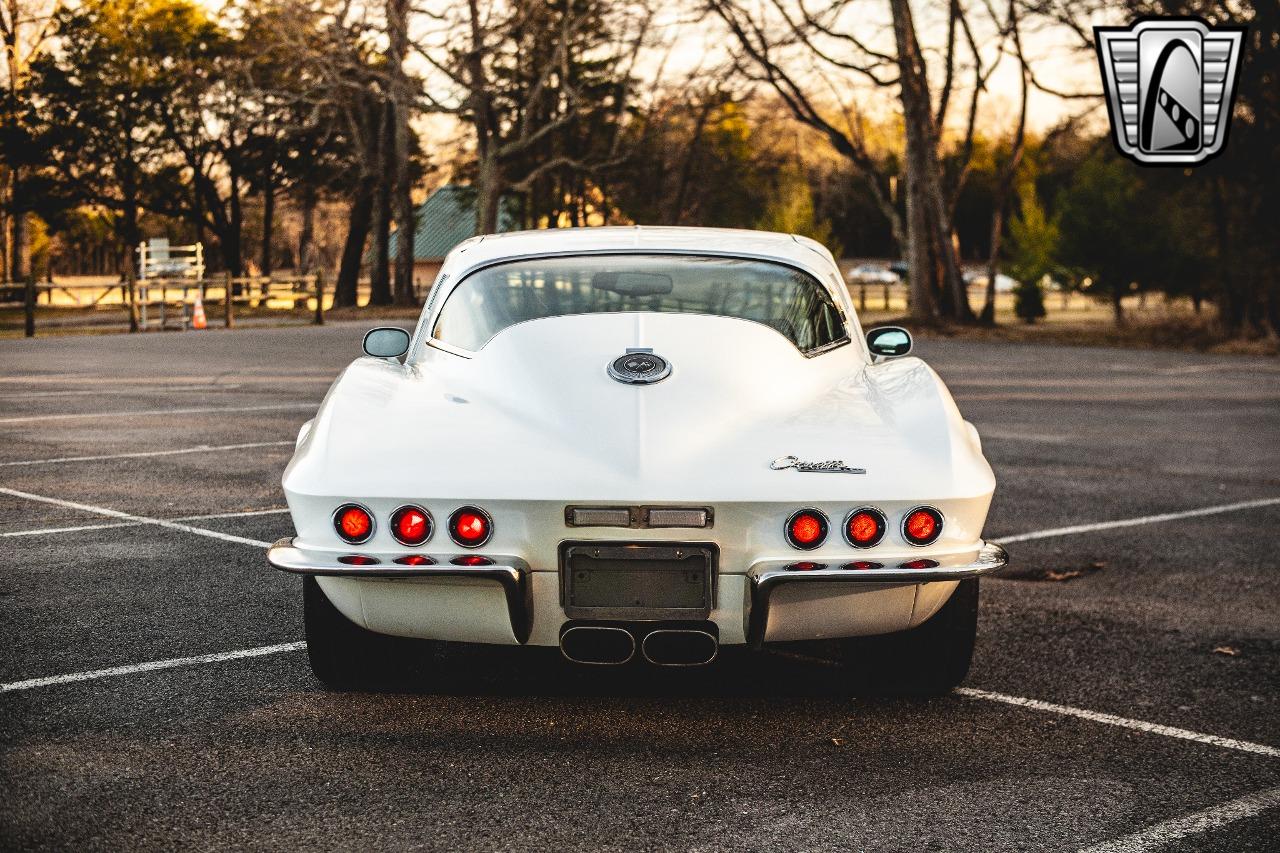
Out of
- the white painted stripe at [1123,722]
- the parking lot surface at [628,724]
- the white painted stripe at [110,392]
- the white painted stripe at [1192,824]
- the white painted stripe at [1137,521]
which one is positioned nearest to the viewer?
the white painted stripe at [1192,824]

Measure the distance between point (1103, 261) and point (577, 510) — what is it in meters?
34.6

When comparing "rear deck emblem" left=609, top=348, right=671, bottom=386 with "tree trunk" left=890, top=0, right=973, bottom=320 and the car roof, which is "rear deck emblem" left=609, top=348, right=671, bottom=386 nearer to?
the car roof

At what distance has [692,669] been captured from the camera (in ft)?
16.5

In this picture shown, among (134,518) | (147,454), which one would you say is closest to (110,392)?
(147,454)

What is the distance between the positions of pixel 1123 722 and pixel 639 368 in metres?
1.82

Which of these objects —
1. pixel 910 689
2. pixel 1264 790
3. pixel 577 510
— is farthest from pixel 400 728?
pixel 1264 790

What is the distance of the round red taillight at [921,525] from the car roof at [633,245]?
1.58 metres

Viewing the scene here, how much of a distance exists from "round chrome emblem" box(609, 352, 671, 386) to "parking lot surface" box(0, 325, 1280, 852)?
1033mm

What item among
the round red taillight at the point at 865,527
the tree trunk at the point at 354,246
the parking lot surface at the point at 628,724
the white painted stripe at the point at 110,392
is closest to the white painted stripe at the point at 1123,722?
the parking lot surface at the point at 628,724

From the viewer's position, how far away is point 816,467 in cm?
406

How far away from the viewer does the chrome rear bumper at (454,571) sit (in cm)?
394

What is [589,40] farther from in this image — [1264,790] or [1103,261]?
[1264,790]

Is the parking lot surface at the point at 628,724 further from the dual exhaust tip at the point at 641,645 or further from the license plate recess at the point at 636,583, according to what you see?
the license plate recess at the point at 636,583

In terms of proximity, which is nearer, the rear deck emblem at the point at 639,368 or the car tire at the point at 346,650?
the rear deck emblem at the point at 639,368
